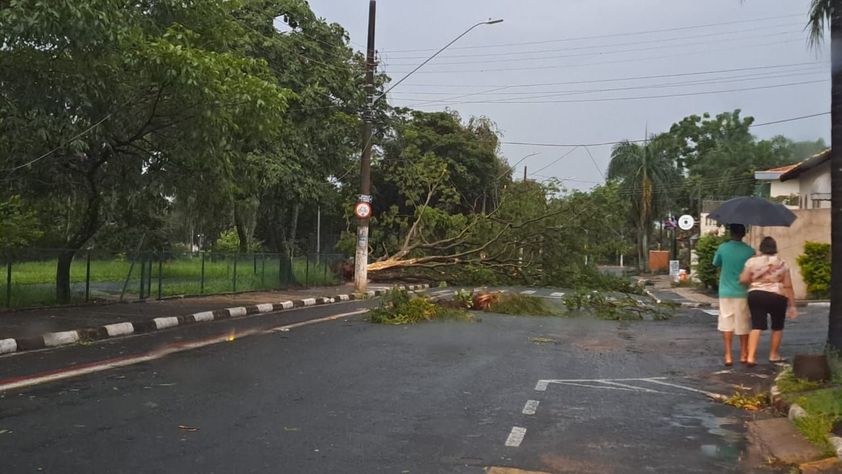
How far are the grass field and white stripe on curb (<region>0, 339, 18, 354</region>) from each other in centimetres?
390

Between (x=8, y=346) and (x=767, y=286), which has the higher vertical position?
(x=767, y=286)

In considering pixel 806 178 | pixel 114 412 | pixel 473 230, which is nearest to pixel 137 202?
pixel 114 412

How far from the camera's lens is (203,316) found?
15.3 metres

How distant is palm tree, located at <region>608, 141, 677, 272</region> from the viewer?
5166 cm

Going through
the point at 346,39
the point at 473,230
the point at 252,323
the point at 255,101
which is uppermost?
the point at 346,39

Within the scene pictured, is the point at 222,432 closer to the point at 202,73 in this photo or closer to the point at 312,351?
the point at 312,351

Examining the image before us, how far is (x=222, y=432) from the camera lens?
5.80 metres

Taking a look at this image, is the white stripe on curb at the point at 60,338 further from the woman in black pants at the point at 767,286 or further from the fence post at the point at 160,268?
the woman in black pants at the point at 767,286

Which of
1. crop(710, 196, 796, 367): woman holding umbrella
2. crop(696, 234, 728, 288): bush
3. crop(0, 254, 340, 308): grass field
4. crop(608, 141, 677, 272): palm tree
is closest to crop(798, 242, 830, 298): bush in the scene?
crop(696, 234, 728, 288): bush

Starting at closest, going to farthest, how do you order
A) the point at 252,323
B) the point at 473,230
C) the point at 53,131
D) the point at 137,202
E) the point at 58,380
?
the point at 58,380 < the point at 53,131 < the point at 252,323 < the point at 137,202 < the point at 473,230

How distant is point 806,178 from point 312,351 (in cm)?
2312

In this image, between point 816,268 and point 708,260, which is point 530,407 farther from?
point 708,260

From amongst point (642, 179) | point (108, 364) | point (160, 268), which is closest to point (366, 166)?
point (160, 268)

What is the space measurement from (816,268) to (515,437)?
18.3 m
